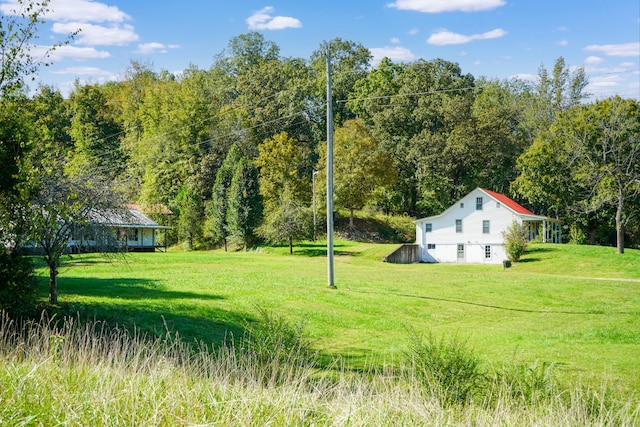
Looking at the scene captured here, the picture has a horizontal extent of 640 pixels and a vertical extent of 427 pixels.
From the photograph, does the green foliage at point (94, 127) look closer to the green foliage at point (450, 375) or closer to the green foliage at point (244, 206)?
the green foliage at point (244, 206)

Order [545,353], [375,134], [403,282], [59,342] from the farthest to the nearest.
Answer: [375,134] → [403,282] → [545,353] → [59,342]

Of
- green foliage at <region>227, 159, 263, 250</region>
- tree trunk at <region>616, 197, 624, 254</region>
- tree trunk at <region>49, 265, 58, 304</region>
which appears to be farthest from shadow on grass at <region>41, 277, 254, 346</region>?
green foliage at <region>227, 159, 263, 250</region>

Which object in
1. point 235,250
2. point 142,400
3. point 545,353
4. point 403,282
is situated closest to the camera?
point 142,400

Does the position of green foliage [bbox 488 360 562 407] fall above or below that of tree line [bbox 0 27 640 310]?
below

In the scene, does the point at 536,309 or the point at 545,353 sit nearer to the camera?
the point at 545,353

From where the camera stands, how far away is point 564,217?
6225cm

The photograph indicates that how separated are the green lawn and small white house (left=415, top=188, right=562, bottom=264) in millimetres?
18738

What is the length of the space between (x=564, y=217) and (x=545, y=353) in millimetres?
49759

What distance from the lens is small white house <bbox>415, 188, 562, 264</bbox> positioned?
54.9 meters

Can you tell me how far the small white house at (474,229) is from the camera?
54875 mm

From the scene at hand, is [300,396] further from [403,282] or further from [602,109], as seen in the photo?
[602,109]

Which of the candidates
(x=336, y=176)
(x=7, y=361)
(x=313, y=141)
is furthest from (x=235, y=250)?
(x=7, y=361)

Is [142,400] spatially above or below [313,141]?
below

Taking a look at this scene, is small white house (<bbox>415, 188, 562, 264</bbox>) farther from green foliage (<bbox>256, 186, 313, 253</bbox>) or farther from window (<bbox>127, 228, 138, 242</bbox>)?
window (<bbox>127, 228, 138, 242</bbox>)
